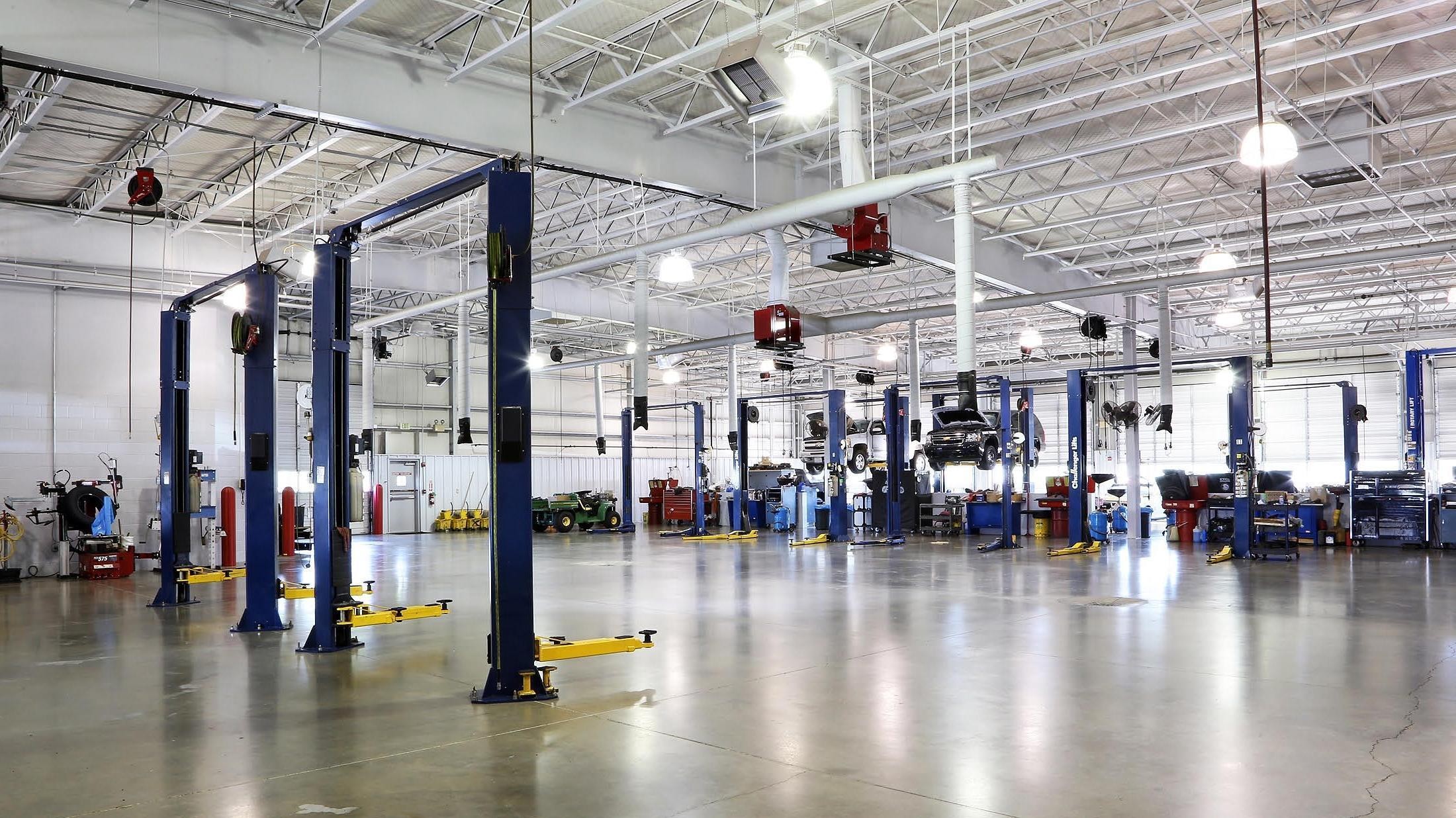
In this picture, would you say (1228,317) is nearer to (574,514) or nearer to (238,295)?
(574,514)

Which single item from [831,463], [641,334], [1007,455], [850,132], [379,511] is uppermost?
[850,132]

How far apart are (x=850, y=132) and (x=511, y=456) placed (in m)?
6.47

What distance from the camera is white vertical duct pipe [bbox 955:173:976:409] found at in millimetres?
9906

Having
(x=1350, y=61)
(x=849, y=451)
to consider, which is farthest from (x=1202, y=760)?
(x=849, y=451)

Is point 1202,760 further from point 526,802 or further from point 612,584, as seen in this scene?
point 612,584

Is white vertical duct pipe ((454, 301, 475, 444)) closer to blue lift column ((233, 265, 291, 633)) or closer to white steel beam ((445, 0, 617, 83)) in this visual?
white steel beam ((445, 0, 617, 83))

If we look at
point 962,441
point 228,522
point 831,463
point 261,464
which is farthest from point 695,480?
point 261,464

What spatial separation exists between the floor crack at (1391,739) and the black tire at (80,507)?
15.3 metres

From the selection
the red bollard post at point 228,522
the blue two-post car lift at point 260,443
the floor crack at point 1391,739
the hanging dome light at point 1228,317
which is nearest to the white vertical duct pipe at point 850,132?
the blue two-post car lift at point 260,443

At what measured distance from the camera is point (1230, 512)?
57.8 ft

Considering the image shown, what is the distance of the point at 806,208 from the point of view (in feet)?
36.6

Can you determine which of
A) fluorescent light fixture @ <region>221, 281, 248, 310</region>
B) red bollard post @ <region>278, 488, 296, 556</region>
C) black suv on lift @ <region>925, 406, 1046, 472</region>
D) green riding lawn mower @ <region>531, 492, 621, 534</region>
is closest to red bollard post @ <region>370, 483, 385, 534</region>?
green riding lawn mower @ <region>531, 492, 621, 534</region>

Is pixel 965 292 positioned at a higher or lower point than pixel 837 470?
higher

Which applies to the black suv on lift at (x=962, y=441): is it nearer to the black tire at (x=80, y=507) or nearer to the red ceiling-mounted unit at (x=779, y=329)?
the red ceiling-mounted unit at (x=779, y=329)
